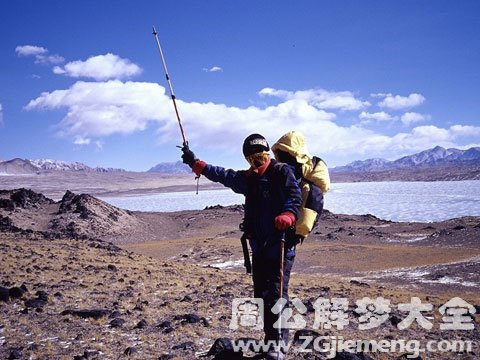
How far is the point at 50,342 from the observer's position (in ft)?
16.6

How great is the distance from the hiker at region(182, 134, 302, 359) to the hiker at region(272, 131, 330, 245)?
15cm

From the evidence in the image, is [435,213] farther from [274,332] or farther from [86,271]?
[274,332]

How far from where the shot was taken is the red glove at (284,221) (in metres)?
3.93

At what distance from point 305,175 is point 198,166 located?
46.7 inches

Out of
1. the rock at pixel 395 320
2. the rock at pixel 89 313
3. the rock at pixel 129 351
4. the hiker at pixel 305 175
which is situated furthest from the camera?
the rock at pixel 395 320

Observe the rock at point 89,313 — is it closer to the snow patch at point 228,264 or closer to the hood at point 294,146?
the hood at point 294,146

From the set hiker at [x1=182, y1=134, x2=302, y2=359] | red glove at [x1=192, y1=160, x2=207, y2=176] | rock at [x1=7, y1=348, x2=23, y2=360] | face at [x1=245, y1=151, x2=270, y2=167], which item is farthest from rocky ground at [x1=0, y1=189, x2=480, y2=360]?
face at [x1=245, y1=151, x2=270, y2=167]

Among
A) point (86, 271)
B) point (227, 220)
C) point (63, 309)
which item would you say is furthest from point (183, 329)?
point (227, 220)

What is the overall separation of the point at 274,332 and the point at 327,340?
1.31m

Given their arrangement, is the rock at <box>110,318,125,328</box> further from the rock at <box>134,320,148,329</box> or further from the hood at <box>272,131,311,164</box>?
the hood at <box>272,131,311,164</box>

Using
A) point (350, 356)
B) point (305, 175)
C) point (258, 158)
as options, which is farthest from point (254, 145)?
point (350, 356)

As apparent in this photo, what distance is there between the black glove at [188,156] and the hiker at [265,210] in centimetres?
15

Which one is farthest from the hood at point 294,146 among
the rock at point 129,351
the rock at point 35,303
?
the rock at point 35,303

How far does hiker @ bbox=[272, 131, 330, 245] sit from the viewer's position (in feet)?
13.8
